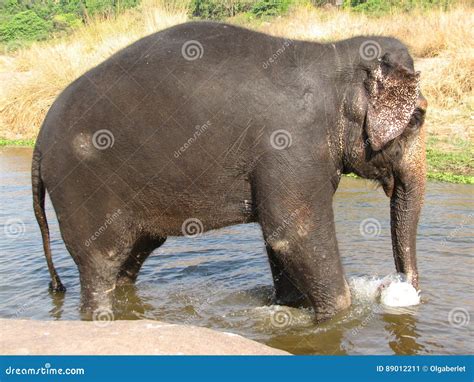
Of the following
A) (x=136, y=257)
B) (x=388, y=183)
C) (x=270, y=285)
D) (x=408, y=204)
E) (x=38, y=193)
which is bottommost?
(x=270, y=285)

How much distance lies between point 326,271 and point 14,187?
7110mm

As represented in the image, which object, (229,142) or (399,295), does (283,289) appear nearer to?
(399,295)

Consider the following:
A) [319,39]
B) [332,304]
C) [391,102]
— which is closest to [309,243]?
[332,304]

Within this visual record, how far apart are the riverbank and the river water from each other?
46.9 inches

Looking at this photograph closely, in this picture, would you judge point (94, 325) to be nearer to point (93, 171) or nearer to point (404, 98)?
point (93, 171)

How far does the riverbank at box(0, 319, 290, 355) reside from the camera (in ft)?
9.96

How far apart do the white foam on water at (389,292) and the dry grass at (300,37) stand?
6.22 m

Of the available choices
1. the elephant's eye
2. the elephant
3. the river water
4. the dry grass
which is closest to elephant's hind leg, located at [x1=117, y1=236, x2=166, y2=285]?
the river water

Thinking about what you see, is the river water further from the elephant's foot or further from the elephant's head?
the elephant's head

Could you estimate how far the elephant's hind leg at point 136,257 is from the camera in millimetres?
5148

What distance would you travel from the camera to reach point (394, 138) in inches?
172

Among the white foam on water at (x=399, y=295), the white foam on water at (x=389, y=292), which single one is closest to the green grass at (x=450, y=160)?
the white foam on water at (x=389, y=292)

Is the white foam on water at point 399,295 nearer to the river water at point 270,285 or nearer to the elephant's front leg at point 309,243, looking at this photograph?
the river water at point 270,285

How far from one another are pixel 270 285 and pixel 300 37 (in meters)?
7.15
